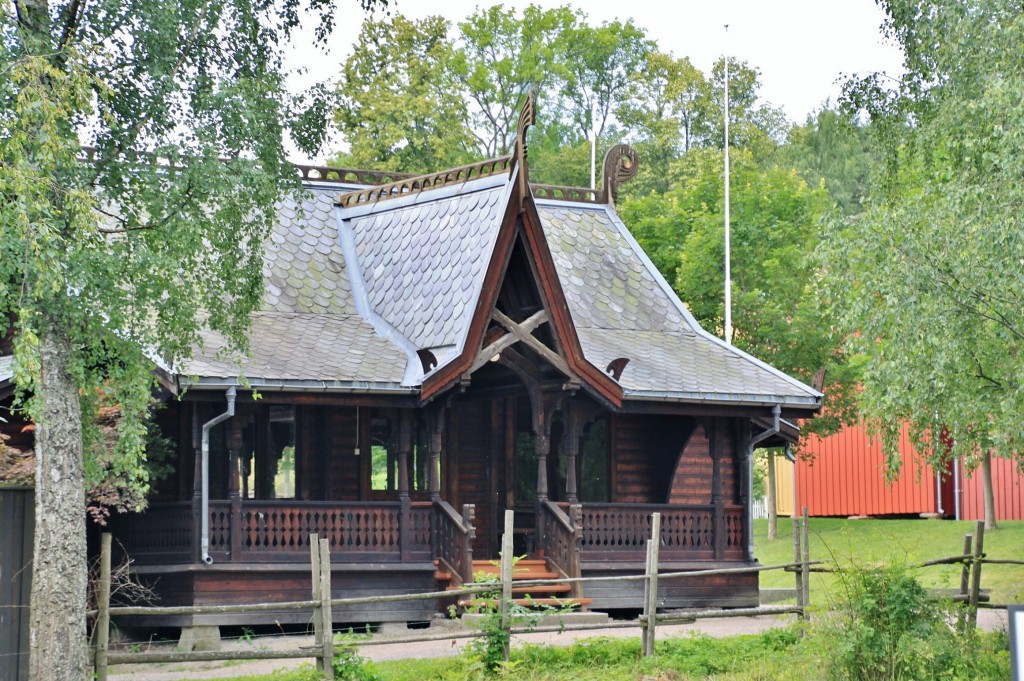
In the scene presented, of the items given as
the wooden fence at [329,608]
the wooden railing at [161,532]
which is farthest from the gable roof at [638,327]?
the wooden railing at [161,532]

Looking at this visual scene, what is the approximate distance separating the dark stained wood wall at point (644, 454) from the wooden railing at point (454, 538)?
3781 millimetres

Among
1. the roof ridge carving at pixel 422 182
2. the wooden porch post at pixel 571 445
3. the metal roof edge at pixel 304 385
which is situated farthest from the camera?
the roof ridge carving at pixel 422 182

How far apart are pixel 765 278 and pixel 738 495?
15.4m

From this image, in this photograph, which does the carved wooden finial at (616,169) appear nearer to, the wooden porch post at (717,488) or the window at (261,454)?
the wooden porch post at (717,488)

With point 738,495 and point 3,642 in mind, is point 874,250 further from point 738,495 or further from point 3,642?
point 3,642

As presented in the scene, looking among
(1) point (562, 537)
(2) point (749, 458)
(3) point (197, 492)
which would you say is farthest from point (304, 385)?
(2) point (749, 458)

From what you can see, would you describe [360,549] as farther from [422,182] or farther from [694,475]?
[694,475]

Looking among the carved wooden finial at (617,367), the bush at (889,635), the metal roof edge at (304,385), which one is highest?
the carved wooden finial at (617,367)

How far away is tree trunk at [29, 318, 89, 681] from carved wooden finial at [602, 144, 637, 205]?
1534cm

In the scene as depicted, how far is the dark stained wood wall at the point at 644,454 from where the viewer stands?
993 inches

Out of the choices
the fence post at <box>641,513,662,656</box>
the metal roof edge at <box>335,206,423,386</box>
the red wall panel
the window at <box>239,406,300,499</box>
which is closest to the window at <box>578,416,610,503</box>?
the metal roof edge at <box>335,206,423,386</box>

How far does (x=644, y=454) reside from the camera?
2558 centimetres

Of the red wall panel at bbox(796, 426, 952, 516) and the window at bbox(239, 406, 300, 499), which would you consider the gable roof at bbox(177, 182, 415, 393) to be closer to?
the window at bbox(239, 406, 300, 499)

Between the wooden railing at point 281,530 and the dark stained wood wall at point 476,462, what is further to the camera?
the dark stained wood wall at point 476,462
